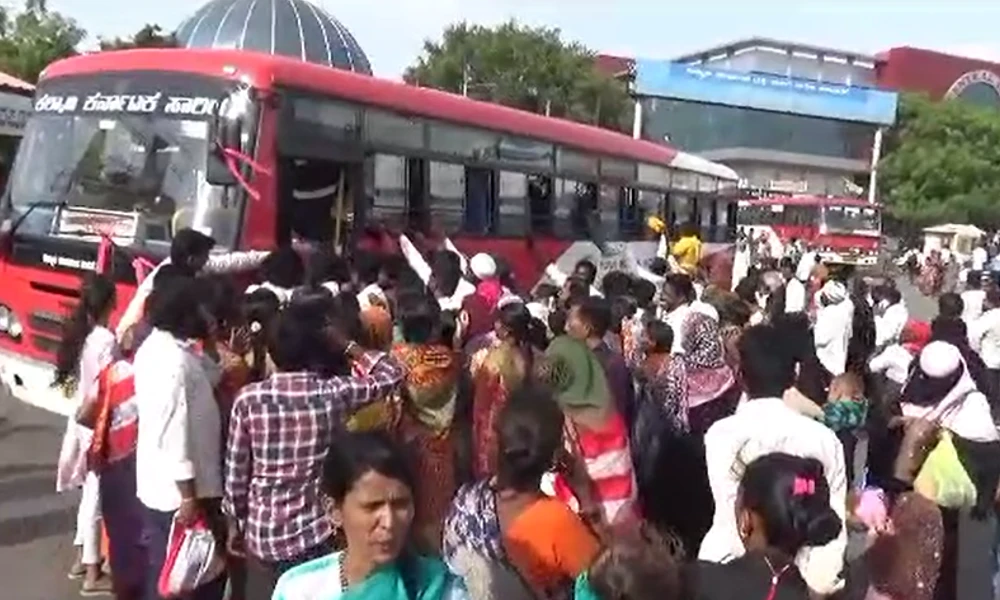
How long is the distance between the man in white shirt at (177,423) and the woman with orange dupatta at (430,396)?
68cm

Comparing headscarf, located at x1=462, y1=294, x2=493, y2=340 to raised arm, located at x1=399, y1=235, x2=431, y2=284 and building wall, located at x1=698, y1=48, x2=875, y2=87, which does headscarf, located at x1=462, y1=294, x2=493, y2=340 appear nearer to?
raised arm, located at x1=399, y1=235, x2=431, y2=284

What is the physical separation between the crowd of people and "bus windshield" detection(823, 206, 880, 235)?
32.6 m

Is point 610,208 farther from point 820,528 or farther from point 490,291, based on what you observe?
point 820,528

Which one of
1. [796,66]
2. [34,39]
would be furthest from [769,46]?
[34,39]

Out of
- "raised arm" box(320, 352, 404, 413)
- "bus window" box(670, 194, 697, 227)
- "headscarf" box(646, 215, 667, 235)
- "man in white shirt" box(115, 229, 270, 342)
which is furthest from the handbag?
"bus window" box(670, 194, 697, 227)

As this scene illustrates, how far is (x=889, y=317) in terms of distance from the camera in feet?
38.8

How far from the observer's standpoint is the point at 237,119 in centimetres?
991

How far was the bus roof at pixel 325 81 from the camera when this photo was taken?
1030cm

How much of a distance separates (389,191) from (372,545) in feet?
30.2


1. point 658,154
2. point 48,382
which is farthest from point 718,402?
point 658,154

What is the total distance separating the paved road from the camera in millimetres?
7125

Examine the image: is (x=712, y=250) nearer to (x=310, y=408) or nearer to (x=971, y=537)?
(x=971, y=537)

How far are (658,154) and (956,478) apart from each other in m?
13.0

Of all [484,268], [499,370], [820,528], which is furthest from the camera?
[484,268]
